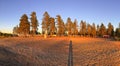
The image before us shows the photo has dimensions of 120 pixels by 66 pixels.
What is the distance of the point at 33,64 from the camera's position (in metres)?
14.2

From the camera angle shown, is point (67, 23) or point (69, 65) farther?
point (67, 23)

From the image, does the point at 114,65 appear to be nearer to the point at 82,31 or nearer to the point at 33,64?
the point at 33,64

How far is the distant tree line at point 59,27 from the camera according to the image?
251 ft

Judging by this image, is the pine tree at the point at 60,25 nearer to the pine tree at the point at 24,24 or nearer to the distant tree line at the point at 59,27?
the distant tree line at the point at 59,27

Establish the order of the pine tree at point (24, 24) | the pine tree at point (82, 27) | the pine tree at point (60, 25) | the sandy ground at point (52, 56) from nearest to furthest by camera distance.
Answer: the sandy ground at point (52, 56) → the pine tree at point (24, 24) → the pine tree at point (60, 25) → the pine tree at point (82, 27)

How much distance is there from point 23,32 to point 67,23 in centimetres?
2982

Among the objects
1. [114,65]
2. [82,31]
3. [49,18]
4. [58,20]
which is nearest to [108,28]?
[82,31]

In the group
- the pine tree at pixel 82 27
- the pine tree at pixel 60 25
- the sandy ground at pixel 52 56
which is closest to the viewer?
the sandy ground at pixel 52 56

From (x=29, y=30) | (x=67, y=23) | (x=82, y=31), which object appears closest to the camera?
(x=29, y=30)

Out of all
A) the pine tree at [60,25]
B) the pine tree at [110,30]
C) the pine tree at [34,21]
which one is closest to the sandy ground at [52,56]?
the pine tree at [34,21]

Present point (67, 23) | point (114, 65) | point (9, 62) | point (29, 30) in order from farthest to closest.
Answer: point (67, 23) → point (29, 30) → point (114, 65) → point (9, 62)

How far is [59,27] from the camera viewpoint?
296 ft

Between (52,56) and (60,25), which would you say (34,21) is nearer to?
(60,25)

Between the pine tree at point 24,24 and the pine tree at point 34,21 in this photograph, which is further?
the pine tree at point 34,21
